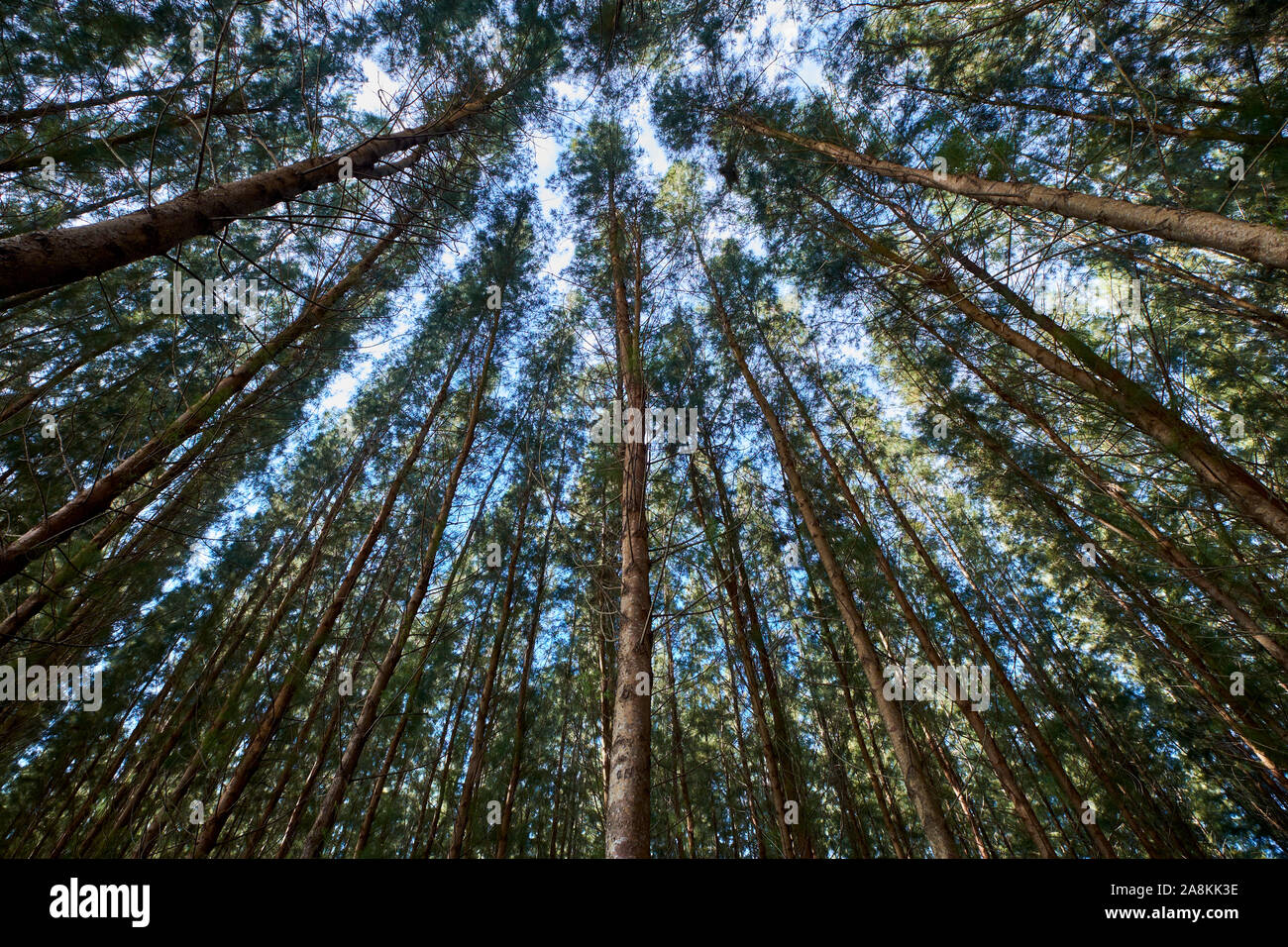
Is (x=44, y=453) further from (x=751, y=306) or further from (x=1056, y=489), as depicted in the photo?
(x=1056, y=489)

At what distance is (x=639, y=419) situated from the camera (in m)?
3.14

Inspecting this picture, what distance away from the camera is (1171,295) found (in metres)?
4.61

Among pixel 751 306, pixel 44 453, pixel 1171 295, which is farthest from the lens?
pixel 751 306

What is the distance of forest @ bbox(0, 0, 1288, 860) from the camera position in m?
3.16

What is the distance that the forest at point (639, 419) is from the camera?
316 cm
